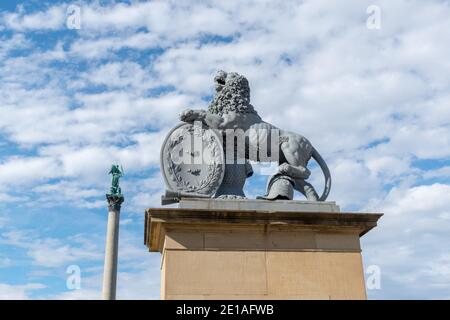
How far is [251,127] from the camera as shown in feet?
34.6

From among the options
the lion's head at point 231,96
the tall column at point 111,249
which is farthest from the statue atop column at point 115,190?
the lion's head at point 231,96

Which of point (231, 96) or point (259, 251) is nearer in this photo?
point (259, 251)

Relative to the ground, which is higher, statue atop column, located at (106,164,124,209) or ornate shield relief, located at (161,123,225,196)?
statue atop column, located at (106,164,124,209)

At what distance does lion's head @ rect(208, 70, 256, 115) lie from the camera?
1070 cm

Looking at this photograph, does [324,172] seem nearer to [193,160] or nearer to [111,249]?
[193,160]

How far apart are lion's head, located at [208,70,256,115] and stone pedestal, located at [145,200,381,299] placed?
7.14 ft

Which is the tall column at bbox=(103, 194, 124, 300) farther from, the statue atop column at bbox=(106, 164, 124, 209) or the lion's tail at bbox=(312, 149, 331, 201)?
the lion's tail at bbox=(312, 149, 331, 201)

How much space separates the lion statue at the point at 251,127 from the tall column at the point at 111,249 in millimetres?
28242

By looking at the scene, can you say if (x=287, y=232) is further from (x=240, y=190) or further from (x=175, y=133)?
(x=175, y=133)

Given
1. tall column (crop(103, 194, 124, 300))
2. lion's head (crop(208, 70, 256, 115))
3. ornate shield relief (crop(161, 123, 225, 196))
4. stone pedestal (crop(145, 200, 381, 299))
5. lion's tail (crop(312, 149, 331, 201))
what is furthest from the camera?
tall column (crop(103, 194, 124, 300))

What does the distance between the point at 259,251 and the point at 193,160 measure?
2.10 meters

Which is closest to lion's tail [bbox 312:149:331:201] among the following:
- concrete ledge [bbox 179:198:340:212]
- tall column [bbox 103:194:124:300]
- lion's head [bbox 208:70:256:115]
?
concrete ledge [bbox 179:198:340:212]

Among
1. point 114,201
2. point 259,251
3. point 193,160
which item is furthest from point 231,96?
point 114,201

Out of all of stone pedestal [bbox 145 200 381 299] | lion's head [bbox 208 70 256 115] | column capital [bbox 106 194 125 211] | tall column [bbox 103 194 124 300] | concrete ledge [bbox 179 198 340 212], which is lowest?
stone pedestal [bbox 145 200 381 299]
